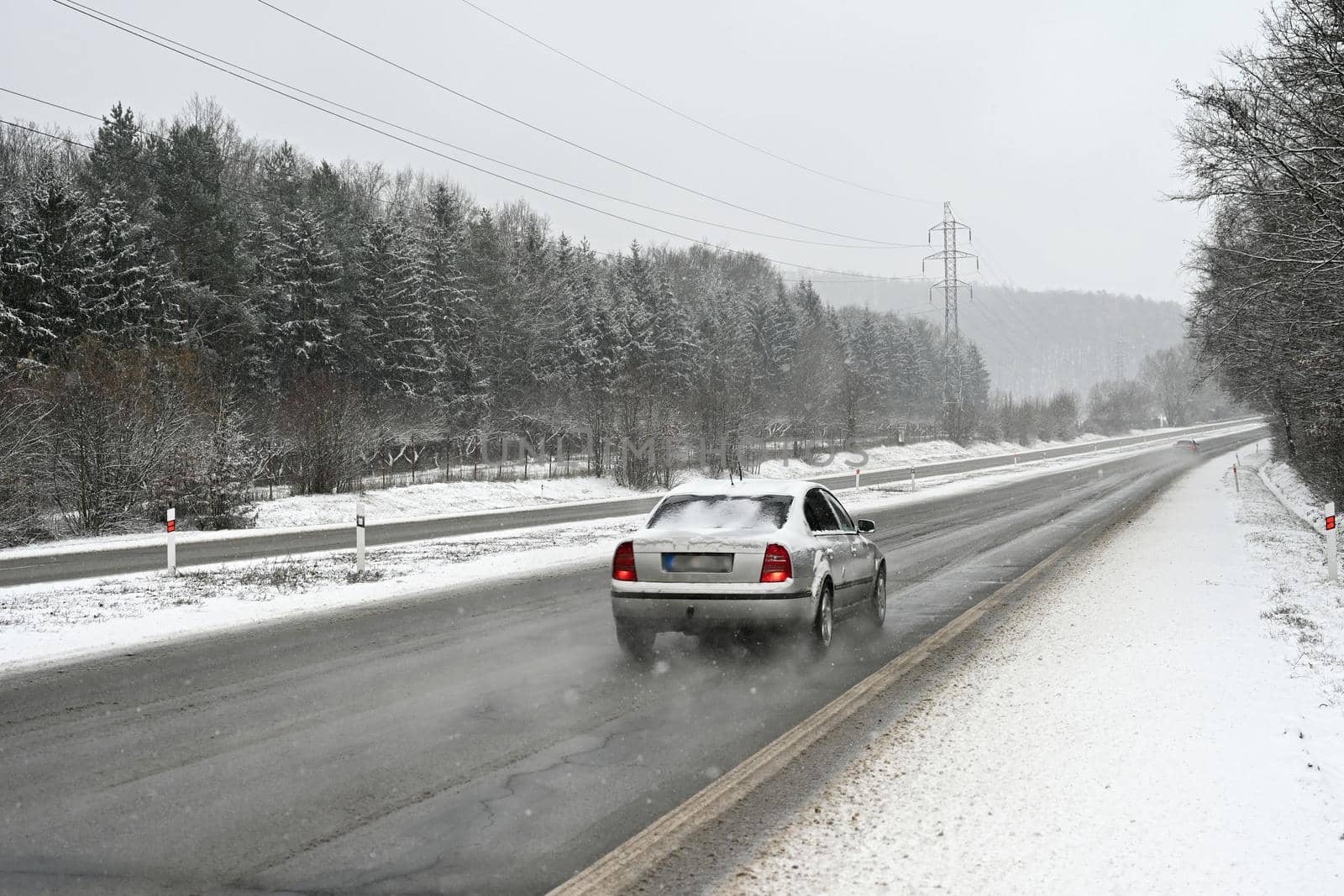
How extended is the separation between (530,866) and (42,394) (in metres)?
22.8

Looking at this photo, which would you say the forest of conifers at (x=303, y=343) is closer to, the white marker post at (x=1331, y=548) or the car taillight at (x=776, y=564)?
the car taillight at (x=776, y=564)

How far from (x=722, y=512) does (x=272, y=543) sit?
568 inches

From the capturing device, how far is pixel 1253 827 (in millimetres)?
4621

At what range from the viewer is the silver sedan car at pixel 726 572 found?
838 centimetres

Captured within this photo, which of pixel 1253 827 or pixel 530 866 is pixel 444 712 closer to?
pixel 530 866

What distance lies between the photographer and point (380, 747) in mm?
6070

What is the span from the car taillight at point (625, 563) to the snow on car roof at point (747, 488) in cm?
80

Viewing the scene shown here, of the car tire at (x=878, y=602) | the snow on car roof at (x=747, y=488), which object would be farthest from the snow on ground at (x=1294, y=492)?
the snow on car roof at (x=747, y=488)

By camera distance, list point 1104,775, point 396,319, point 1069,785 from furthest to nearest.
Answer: point 396,319 < point 1104,775 < point 1069,785

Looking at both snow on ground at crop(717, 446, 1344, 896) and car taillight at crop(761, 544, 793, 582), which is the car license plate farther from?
snow on ground at crop(717, 446, 1344, 896)

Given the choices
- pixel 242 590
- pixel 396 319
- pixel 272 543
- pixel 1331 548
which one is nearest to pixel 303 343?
pixel 396 319

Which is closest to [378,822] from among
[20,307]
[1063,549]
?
[1063,549]

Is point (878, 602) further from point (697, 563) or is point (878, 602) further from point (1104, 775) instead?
point (1104, 775)

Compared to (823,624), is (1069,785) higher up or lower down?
lower down
